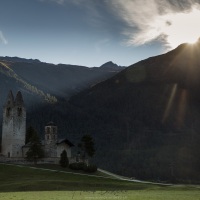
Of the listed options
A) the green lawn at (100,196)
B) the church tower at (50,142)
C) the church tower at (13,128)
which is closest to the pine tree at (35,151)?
the church tower at (50,142)

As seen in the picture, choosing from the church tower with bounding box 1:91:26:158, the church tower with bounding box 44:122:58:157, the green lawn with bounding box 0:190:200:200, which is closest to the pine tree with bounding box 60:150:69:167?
the church tower with bounding box 44:122:58:157

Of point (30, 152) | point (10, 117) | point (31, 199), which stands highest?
point (10, 117)

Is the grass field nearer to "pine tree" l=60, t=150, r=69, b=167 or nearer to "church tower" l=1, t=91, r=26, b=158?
"pine tree" l=60, t=150, r=69, b=167

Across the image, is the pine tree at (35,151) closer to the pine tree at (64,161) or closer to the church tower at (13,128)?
the pine tree at (64,161)

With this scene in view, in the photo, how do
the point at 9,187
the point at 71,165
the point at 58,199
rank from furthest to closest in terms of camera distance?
the point at 71,165 → the point at 9,187 → the point at 58,199

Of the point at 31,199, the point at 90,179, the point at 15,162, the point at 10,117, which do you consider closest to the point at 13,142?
the point at 10,117

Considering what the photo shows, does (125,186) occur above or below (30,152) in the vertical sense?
below

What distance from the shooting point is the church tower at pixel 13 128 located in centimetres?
12006

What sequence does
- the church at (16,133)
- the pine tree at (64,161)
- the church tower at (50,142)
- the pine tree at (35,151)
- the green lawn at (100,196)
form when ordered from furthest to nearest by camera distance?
the church at (16,133)
the church tower at (50,142)
the pine tree at (35,151)
the pine tree at (64,161)
the green lawn at (100,196)

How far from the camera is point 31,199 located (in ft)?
139

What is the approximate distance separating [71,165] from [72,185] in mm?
32953

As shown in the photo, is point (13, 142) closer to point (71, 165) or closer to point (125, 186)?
point (71, 165)

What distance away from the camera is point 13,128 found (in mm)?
120188

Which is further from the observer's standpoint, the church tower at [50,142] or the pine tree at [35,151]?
the church tower at [50,142]
